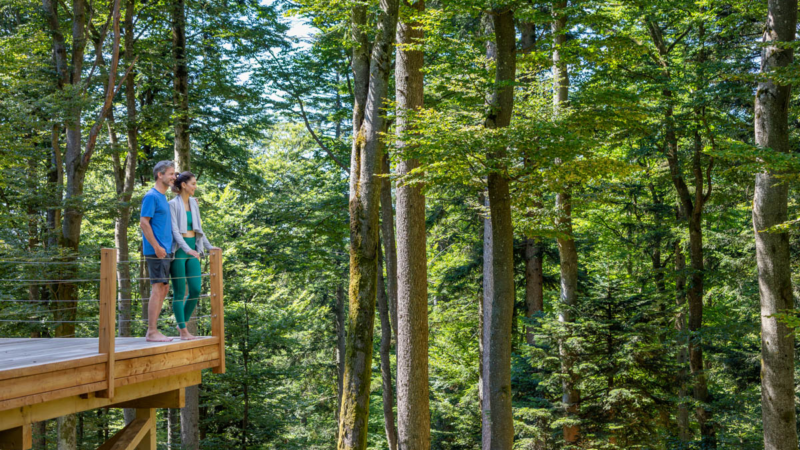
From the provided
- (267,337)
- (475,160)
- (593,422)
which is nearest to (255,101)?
(267,337)

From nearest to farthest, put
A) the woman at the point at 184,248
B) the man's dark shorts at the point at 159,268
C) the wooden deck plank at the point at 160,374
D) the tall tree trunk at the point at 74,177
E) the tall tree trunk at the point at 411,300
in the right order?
1. the wooden deck plank at the point at 160,374
2. the man's dark shorts at the point at 159,268
3. the woman at the point at 184,248
4. the tall tree trunk at the point at 411,300
5. the tall tree trunk at the point at 74,177

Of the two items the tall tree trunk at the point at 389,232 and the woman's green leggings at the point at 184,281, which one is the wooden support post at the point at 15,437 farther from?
the tall tree trunk at the point at 389,232

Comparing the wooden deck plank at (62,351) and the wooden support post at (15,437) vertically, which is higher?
the wooden deck plank at (62,351)

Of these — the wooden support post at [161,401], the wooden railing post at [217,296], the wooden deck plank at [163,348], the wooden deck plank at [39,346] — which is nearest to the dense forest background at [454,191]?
the wooden deck plank at [39,346]

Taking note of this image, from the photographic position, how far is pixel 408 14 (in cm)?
870

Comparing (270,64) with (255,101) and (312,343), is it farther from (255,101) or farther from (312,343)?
(312,343)

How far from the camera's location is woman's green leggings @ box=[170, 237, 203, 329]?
5348 millimetres

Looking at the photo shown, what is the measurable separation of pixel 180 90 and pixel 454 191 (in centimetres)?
686

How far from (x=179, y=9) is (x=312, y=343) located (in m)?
15.5

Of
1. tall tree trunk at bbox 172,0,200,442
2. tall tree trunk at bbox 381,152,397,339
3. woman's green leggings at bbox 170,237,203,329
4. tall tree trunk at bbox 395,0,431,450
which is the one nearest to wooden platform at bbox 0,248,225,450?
woman's green leggings at bbox 170,237,203,329

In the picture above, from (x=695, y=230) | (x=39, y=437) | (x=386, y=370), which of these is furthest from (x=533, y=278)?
(x=39, y=437)

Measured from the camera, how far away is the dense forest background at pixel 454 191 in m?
7.39

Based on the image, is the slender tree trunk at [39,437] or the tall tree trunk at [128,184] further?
the slender tree trunk at [39,437]

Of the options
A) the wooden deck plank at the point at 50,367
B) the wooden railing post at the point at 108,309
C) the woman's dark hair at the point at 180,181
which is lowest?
the wooden deck plank at the point at 50,367
